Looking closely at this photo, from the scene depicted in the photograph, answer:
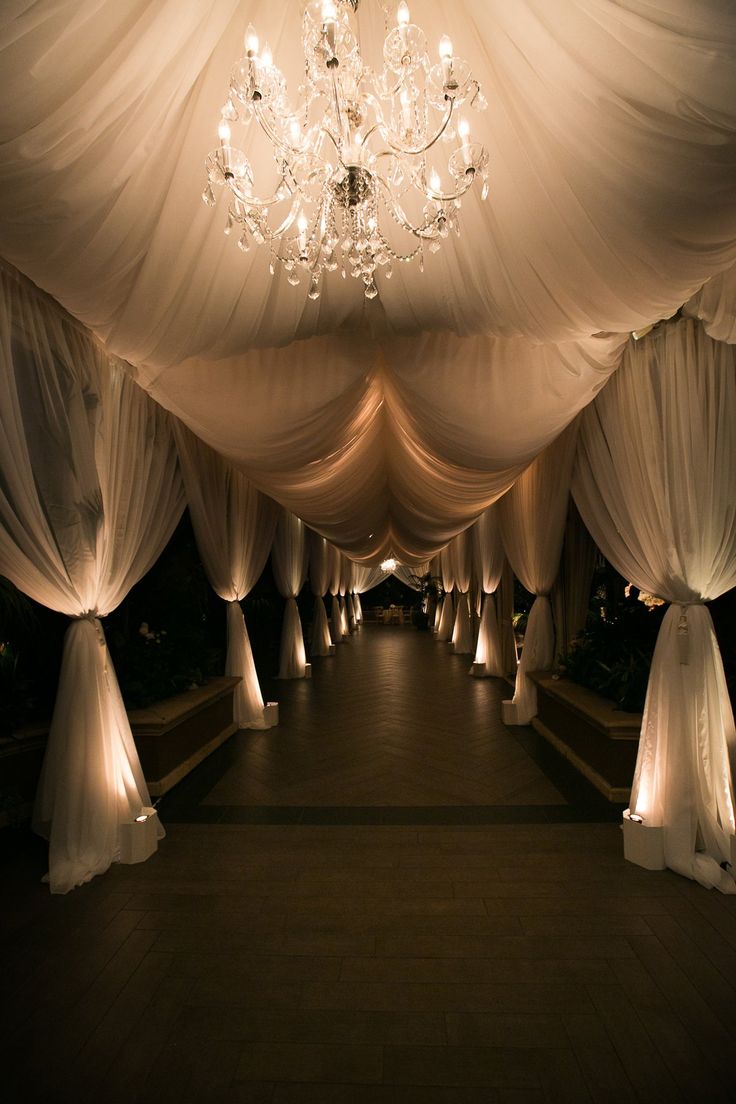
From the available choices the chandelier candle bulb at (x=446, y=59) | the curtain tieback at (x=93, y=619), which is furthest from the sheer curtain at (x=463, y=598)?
the chandelier candle bulb at (x=446, y=59)

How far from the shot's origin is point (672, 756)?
2988 millimetres

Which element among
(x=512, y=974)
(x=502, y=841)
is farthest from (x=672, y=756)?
(x=512, y=974)

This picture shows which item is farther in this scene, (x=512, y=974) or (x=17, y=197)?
(x=512, y=974)

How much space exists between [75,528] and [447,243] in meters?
2.10

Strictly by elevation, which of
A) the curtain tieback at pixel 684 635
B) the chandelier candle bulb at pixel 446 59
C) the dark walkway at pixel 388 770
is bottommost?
the dark walkway at pixel 388 770

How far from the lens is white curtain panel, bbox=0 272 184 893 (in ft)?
8.79

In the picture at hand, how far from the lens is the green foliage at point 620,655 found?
13.5 ft

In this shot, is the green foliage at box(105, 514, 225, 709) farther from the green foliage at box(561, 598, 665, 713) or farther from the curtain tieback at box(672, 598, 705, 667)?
the curtain tieback at box(672, 598, 705, 667)

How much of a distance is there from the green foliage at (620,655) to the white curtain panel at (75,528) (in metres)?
3.04

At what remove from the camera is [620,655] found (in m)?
4.86

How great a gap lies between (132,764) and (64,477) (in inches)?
59.0

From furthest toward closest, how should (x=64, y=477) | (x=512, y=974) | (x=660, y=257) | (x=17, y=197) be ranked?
1. (x=64, y=477)
2. (x=512, y=974)
3. (x=660, y=257)
4. (x=17, y=197)

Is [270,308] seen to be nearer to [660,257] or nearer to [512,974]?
[660,257]

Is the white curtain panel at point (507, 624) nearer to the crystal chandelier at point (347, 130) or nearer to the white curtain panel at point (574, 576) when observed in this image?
the white curtain panel at point (574, 576)
